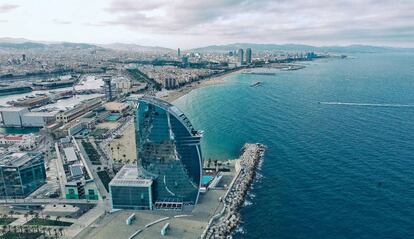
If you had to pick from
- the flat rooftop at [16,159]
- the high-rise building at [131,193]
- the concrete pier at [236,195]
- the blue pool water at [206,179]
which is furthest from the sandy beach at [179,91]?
the high-rise building at [131,193]

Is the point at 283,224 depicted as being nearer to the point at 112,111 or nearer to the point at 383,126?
the point at 383,126

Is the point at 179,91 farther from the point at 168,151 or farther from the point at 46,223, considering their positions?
the point at 46,223

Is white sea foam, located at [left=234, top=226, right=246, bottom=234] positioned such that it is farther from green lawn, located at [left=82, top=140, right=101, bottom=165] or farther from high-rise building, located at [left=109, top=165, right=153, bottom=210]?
green lawn, located at [left=82, top=140, right=101, bottom=165]

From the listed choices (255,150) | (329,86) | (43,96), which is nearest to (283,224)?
(255,150)

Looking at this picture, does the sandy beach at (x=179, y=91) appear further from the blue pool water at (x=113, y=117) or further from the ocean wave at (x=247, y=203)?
the ocean wave at (x=247, y=203)

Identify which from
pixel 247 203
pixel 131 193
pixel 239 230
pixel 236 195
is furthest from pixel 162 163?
pixel 247 203

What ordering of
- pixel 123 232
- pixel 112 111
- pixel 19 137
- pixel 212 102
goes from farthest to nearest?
1. pixel 212 102
2. pixel 112 111
3. pixel 19 137
4. pixel 123 232

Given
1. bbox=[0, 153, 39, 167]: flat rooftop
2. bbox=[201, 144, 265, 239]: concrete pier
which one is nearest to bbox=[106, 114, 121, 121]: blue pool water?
bbox=[0, 153, 39, 167]: flat rooftop
